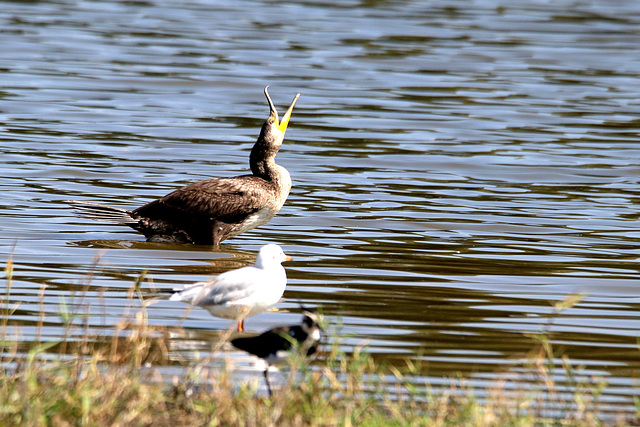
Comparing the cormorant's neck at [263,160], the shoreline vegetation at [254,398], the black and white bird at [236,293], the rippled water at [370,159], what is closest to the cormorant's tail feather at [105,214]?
the rippled water at [370,159]

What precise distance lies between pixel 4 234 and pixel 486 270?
4.36 meters

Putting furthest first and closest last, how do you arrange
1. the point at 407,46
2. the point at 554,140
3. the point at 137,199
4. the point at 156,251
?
the point at 407,46 < the point at 554,140 < the point at 137,199 < the point at 156,251

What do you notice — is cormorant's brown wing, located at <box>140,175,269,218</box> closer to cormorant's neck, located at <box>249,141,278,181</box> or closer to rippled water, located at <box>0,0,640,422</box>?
cormorant's neck, located at <box>249,141,278,181</box>

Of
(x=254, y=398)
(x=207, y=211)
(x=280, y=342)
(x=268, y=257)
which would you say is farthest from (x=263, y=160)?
(x=254, y=398)

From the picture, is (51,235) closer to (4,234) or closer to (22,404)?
(4,234)

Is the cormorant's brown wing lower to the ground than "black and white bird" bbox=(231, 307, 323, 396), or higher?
lower

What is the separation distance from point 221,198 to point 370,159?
478 cm

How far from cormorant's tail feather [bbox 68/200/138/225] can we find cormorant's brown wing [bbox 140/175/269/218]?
0.50ft

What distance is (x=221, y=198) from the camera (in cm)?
1009

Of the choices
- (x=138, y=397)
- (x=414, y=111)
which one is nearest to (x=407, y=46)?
(x=414, y=111)

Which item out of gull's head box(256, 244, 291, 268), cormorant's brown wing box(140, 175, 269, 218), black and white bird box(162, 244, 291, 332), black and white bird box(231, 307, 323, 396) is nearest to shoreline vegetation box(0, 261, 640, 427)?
black and white bird box(231, 307, 323, 396)

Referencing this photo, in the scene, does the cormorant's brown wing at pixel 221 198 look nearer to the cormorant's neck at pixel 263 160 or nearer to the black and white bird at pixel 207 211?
the black and white bird at pixel 207 211

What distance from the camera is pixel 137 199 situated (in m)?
11.9

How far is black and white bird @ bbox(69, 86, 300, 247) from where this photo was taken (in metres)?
10.1
